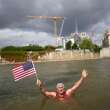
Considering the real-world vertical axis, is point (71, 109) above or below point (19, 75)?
below

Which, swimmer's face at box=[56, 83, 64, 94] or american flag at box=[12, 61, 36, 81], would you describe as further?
american flag at box=[12, 61, 36, 81]

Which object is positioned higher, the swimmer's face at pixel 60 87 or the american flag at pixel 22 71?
the american flag at pixel 22 71

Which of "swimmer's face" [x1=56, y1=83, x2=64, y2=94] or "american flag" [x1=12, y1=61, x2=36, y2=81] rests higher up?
"american flag" [x1=12, y1=61, x2=36, y2=81]

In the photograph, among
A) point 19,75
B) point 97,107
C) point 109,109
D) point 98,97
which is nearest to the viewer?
point 19,75

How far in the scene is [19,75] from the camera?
18.4m

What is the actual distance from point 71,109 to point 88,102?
4.49 m

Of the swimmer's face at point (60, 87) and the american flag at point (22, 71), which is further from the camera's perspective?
the american flag at point (22, 71)

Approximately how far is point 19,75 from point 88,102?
26.1 feet

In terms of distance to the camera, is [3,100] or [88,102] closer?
[88,102]

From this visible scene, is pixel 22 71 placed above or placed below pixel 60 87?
above

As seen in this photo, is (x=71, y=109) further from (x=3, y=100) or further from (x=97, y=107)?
(x=3, y=100)

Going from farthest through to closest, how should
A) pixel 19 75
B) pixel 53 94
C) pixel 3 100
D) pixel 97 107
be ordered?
pixel 3 100, pixel 97 107, pixel 53 94, pixel 19 75

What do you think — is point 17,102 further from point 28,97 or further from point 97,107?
point 97,107

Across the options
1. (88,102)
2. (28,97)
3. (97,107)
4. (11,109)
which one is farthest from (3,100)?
(97,107)
